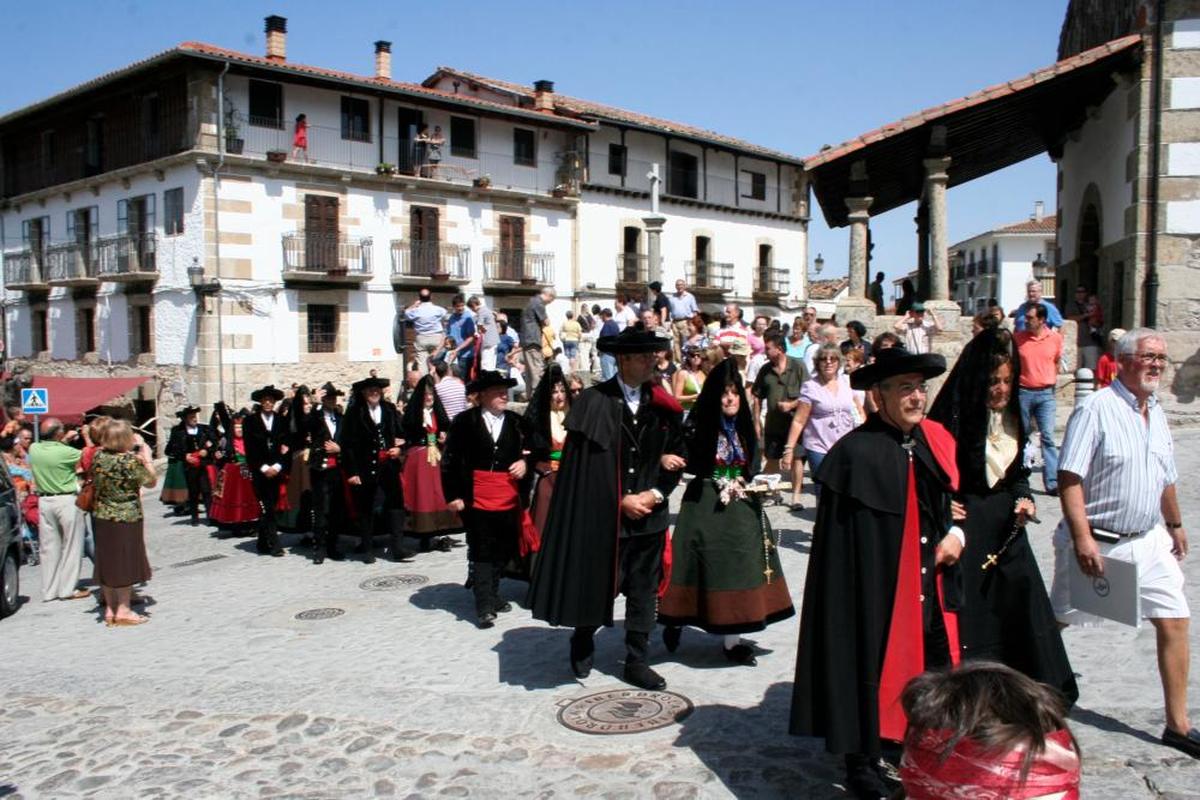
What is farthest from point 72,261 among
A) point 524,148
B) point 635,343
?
point 635,343

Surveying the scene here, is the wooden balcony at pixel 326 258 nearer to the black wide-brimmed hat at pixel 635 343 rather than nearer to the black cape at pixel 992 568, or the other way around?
the black wide-brimmed hat at pixel 635 343

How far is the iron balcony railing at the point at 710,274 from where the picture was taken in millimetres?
43250

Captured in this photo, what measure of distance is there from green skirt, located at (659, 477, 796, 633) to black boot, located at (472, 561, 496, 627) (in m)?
1.87

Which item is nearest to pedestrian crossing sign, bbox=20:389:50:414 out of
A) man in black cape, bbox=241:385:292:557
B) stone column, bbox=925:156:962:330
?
man in black cape, bbox=241:385:292:557

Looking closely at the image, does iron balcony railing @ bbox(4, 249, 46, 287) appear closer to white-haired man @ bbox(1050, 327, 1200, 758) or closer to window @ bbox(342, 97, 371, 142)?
window @ bbox(342, 97, 371, 142)

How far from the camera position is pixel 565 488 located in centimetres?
618

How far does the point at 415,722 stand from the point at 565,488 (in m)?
1.56

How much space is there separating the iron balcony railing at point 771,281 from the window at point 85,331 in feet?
87.1

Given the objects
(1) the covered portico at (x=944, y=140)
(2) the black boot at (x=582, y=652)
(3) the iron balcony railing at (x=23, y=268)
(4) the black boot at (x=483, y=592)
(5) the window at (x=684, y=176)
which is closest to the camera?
(2) the black boot at (x=582, y=652)

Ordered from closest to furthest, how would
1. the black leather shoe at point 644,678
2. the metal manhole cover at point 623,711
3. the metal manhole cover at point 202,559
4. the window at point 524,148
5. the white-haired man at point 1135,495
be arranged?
the white-haired man at point 1135,495 → the metal manhole cover at point 623,711 → the black leather shoe at point 644,678 → the metal manhole cover at point 202,559 → the window at point 524,148

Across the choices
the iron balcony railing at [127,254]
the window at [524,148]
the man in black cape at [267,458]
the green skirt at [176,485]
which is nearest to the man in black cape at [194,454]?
the green skirt at [176,485]

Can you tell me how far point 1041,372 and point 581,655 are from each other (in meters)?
6.15

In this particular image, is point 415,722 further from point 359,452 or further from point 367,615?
point 359,452

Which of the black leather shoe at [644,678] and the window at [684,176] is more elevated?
the window at [684,176]
